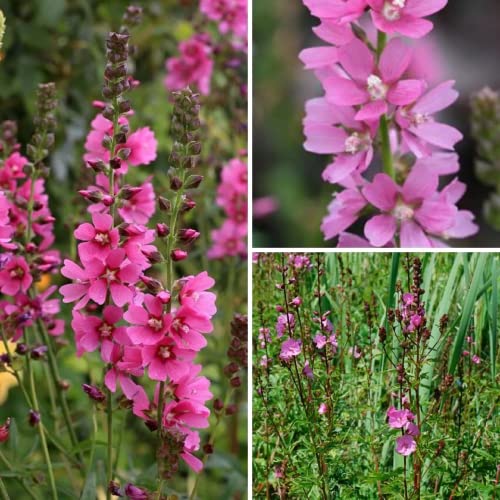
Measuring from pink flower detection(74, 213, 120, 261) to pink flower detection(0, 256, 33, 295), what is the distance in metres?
0.29

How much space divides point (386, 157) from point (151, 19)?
1.84 m

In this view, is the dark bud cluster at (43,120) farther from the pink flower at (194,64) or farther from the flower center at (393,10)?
the pink flower at (194,64)

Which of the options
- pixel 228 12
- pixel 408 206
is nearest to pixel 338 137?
pixel 408 206

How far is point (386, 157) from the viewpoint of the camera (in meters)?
1.39

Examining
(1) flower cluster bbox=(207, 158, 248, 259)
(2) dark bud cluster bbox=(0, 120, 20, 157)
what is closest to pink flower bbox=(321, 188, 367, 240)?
(2) dark bud cluster bbox=(0, 120, 20, 157)

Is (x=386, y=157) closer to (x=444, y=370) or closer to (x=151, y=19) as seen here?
(x=444, y=370)

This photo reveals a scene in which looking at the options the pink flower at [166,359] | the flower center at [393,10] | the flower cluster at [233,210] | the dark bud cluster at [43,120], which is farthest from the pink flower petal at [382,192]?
the flower cluster at [233,210]

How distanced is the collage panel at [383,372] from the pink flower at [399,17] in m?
0.45

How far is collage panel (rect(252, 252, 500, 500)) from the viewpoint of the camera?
1.70m

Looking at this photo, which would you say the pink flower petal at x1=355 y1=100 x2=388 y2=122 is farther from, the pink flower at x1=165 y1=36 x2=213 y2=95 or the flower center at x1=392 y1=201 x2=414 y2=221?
the pink flower at x1=165 y1=36 x2=213 y2=95

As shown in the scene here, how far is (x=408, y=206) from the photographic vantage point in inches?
55.7

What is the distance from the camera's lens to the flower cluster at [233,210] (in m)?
2.21

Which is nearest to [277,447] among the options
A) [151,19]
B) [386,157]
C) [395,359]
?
[395,359]

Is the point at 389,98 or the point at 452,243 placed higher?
the point at 389,98
